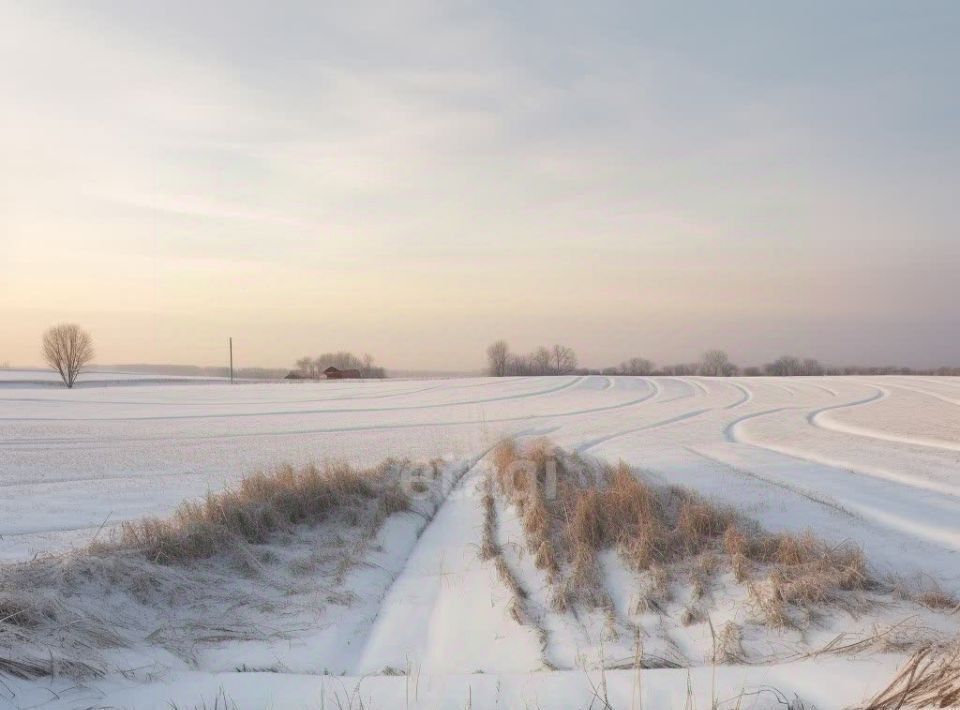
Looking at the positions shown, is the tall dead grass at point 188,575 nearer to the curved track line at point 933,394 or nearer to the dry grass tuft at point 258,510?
the dry grass tuft at point 258,510

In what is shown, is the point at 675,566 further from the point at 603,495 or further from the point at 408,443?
the point at 408,443

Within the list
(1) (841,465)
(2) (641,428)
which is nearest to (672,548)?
(1) (841,465)

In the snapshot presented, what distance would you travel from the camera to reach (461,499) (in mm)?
10188

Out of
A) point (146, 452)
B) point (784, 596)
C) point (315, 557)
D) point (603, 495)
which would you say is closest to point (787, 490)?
point (603, 495)

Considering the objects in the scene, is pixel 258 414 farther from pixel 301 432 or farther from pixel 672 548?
pixel 672 548

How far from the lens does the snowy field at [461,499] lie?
4684 millimetres

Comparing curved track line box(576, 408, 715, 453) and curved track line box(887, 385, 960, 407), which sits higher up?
curved track line box(576, 408, 715, 453)

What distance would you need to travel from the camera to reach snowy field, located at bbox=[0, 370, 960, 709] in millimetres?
4684

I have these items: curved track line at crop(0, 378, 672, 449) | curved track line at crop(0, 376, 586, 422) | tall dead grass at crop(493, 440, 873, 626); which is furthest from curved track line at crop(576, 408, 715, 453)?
curved track line at crop(0, 376, 586, 422)

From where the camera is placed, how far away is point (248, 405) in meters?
28.6

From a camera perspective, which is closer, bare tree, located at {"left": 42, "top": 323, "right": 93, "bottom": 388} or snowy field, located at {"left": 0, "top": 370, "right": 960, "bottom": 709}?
snowy field, located at {"left": 0, "top": 370, "right": 960, "bottom": 709}

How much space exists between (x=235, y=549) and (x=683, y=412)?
17343mm

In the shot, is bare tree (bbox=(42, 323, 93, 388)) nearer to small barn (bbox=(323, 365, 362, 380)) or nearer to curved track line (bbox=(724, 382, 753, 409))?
small barn (bbox=(323, 365, 362, 380))

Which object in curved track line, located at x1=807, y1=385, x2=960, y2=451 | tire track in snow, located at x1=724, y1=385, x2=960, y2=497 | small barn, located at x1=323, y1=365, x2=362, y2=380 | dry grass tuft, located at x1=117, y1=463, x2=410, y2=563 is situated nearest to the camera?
dry grass tuft, located at x1=117, y1=463, x2=410, y2=563
